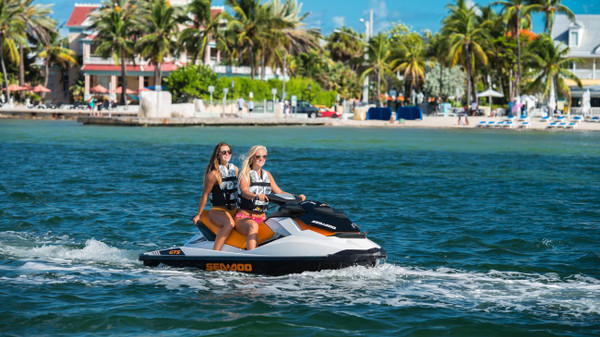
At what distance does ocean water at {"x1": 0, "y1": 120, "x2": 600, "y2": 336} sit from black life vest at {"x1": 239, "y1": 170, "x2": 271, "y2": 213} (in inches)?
33.4

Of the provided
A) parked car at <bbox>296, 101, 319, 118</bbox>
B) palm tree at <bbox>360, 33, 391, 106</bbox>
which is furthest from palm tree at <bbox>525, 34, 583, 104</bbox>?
parked car at <bbox>296, 101, 319, 118</bbox>

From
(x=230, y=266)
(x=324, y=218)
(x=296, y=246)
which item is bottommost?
(x=230, y=266)

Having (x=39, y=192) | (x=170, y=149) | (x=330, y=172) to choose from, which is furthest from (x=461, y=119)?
(x=39, y=192)

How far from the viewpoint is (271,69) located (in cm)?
8800

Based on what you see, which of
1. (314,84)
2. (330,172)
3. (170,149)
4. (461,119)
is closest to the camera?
(330,172)

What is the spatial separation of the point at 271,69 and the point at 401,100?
15033mm

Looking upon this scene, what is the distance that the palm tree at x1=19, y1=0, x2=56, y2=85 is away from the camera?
8238 cm

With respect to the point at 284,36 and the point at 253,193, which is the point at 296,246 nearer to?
the point at 253,193

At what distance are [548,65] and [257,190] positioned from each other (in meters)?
65.1

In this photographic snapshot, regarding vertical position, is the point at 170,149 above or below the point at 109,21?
below

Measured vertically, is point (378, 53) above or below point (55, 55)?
above

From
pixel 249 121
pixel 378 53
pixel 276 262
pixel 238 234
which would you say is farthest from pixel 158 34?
pixel 276 262

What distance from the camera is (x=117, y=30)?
256ft

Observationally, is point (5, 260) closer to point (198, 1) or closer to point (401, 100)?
point (198, 1)
